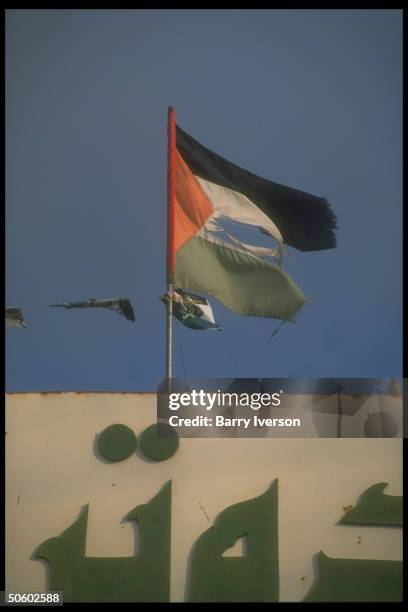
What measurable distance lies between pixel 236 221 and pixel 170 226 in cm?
74

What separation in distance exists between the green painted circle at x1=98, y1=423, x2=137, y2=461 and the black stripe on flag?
2608 mm

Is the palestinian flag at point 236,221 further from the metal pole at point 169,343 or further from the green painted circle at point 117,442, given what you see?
the green painted circle at point 117,442

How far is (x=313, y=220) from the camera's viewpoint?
8.02 metres

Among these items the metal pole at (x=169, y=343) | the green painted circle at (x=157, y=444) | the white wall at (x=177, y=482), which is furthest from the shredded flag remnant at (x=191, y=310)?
the green painted circle at (x=157, y=444)

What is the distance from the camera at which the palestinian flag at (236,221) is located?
25.1ft

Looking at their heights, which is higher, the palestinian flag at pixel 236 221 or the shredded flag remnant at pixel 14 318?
the palestinian flag at pixel 236 221

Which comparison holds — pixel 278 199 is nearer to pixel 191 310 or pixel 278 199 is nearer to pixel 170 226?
pixel 170 226

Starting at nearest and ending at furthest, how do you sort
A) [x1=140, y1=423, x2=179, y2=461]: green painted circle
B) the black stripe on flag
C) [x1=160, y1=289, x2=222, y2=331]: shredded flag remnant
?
1. [x1=140, y1=423, x2=179, y2=461]: green painted circle
2. [x1=160, y1=289, x2=222, y2=331]: shredded flag remnant
3. the black stripe on flag

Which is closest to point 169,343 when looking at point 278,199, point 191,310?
point 191,310

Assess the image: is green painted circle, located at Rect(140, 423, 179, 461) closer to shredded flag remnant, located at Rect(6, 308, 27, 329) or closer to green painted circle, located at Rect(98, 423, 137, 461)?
green painted circle, located at Rect(98, 423, 137, 461)

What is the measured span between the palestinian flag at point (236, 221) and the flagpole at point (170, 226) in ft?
0.03

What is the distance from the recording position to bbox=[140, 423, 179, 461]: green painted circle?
6.93m

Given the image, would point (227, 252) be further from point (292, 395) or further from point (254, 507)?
point (254, 507)

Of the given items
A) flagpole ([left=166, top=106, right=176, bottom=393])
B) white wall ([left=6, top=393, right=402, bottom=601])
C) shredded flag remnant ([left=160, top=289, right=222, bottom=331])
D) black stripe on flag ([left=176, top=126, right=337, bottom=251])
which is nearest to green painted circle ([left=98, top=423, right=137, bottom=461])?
white wall ([left=6, top=393, right=402, bottom=601])
